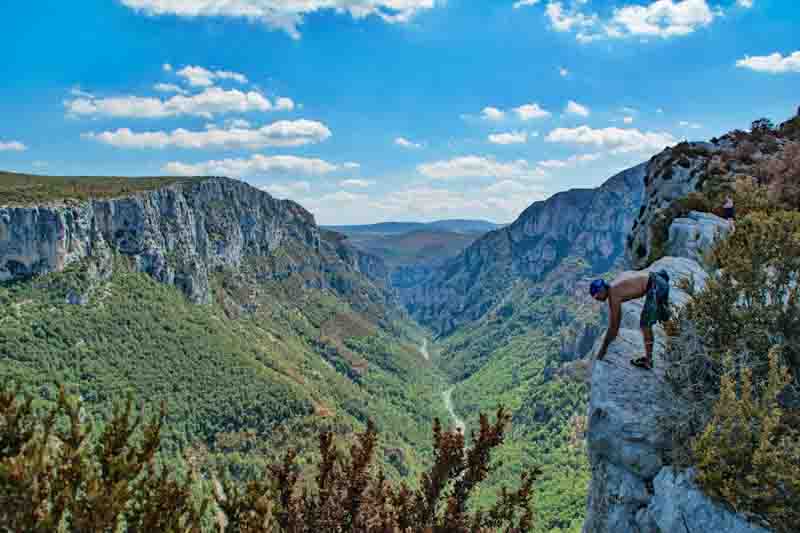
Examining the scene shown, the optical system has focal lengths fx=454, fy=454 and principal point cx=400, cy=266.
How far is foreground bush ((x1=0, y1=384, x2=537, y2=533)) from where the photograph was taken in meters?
6.46

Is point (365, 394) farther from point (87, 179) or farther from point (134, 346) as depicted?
point (87, 179)

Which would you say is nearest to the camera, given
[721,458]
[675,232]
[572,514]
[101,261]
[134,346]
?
[721,458]

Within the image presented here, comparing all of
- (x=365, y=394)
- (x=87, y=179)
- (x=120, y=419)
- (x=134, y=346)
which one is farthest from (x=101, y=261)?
(x=120, y=419)

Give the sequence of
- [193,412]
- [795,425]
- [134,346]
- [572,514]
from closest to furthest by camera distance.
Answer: [795,425] < [572,514] < [193,412] < [134,346]

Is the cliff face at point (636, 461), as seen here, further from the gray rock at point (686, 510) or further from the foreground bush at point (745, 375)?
the foreground bush at point (745, 375)

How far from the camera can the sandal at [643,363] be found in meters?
9.26

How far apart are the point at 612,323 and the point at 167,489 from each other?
30.4 ft

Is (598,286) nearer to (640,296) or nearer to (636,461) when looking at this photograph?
(640,296)

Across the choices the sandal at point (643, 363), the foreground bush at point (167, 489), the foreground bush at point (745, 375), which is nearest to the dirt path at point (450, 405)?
the foreground bush at point (167, 489)

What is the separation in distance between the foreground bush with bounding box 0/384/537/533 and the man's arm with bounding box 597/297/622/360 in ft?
8.62

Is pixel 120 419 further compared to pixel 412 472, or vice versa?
pixel 412 472

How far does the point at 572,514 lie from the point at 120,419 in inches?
3155

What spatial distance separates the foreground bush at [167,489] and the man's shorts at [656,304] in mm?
3517

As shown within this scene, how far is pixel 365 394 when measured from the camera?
550 ft
